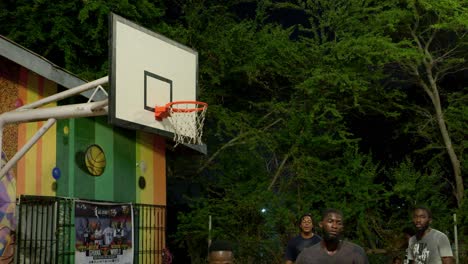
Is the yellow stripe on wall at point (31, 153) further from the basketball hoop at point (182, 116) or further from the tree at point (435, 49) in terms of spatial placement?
the tree at point (435, 49)

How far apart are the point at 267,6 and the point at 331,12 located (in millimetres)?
2737

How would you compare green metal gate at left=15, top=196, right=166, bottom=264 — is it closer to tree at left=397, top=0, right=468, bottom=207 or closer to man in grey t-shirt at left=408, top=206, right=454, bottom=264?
man in grey t-shirt at left=408, top=206, right=454, bottom=264

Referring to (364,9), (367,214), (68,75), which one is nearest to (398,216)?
(367,214)

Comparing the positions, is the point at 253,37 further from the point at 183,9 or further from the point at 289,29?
the point at 183,9

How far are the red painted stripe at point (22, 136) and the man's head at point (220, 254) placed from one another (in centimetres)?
613

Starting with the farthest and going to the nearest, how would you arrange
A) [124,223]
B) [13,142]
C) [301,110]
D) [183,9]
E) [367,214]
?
[183,9] → [301,110] → [367,214] → [124,223] → [13,142]

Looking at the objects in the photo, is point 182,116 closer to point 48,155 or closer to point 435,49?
point 48,155

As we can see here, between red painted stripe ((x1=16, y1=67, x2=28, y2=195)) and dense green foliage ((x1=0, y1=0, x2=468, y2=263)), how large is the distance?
4.80 meters

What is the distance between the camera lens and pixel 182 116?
9.31 meters

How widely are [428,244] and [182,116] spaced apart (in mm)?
3807

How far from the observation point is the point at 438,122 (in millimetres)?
19828

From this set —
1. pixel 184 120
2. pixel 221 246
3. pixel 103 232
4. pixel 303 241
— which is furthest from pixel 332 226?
pixel 103 232

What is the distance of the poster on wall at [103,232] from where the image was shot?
10570 millimetres

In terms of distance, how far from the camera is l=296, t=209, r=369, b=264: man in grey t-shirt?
17.8ft
